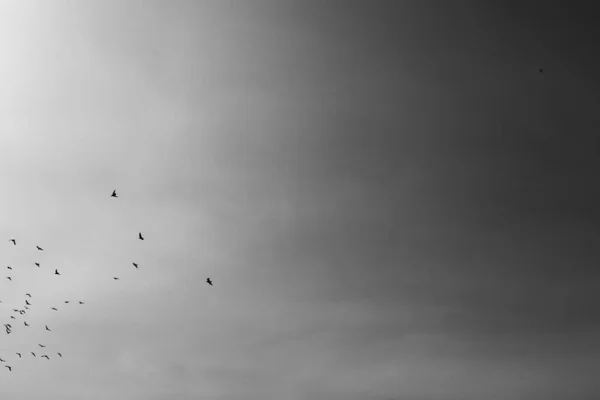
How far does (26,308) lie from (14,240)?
25.9 m

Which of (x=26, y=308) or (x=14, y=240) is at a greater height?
(x=14, y=240)

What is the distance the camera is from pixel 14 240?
322 feet

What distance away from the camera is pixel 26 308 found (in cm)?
11294

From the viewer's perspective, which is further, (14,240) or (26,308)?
(26,308)
